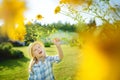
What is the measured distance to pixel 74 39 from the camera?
5.72m

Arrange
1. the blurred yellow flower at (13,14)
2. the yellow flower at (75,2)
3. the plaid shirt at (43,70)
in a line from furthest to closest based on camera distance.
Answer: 1. the blurred yellow flower at (13,14)
2. the yellow flower at (75,2)
3. the plaid shirt at (43,70)

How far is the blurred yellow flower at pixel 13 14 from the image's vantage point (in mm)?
6275

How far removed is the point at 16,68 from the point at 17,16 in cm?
99

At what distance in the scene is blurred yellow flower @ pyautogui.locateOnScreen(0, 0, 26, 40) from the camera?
20.6 feet

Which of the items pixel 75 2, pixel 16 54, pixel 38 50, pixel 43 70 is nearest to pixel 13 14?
pixel 16 54

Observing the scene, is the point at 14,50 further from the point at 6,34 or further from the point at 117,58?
the point at 117,58

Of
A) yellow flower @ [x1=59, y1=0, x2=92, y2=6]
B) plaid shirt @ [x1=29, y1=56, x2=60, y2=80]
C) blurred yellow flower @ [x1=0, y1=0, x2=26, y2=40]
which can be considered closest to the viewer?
plaid shirt @ [x1=29, y1=56, x2=60, y2=80]

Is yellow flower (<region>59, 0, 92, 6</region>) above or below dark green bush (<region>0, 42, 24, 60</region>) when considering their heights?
above

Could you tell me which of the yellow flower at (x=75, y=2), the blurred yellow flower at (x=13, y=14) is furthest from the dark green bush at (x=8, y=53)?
the yellow flower at (x=75, y=2)

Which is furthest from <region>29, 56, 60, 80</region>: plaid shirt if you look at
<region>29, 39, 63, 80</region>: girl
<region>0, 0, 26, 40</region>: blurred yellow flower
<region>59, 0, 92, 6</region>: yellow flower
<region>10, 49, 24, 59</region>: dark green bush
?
<region>10, 49, 24, 59</region>: dark green bush

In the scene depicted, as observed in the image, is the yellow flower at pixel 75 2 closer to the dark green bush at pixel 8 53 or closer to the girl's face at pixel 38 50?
the girl's face at pixel 38 50

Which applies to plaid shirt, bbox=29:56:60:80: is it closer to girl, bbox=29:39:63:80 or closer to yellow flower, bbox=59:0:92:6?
girl, bbox=29:39:63:80

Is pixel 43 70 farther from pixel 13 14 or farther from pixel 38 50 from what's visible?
pixel 13 14

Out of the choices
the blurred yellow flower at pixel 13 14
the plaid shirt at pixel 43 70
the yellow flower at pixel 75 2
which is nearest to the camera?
the plaid shirt at pixel 43 70
